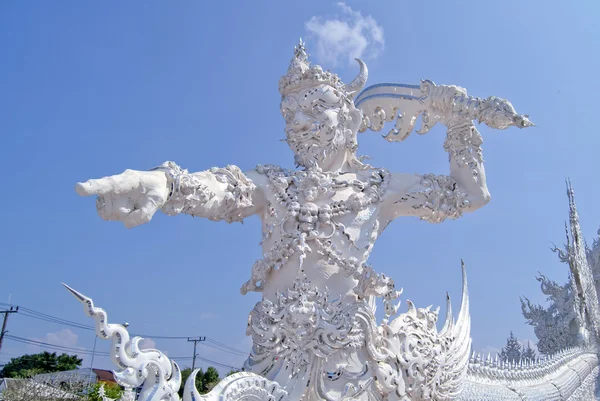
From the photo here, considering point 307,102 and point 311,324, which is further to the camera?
point 307,102

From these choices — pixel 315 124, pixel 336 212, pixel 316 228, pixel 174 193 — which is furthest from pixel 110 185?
pixel 315 124

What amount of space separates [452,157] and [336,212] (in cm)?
92

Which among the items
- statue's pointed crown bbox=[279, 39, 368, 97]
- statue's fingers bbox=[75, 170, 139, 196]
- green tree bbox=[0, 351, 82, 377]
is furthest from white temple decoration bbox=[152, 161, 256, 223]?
green tree bbox=[0, 351, 82, 377]

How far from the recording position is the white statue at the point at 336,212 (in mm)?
2561

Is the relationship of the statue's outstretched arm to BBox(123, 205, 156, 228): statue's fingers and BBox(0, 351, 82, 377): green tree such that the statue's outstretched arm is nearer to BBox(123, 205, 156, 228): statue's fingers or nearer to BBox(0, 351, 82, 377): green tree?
BBox(123, 205, 156, 228): statue's fingers

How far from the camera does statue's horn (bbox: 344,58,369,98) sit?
343cm

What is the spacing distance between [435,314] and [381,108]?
1474 mm

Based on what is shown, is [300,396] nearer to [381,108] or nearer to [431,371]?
[431,371]

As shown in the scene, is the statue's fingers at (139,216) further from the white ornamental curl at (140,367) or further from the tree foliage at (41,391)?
the tree foliage at (41,391)

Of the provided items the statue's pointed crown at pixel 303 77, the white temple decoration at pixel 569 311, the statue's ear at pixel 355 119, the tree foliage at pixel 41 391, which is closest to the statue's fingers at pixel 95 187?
the statue's pointed crown at pixel 303 77

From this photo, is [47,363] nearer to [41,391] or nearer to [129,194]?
[41,391]

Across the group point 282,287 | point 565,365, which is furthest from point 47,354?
point 282,287

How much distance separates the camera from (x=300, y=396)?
2455mm

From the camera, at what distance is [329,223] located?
116 inches
